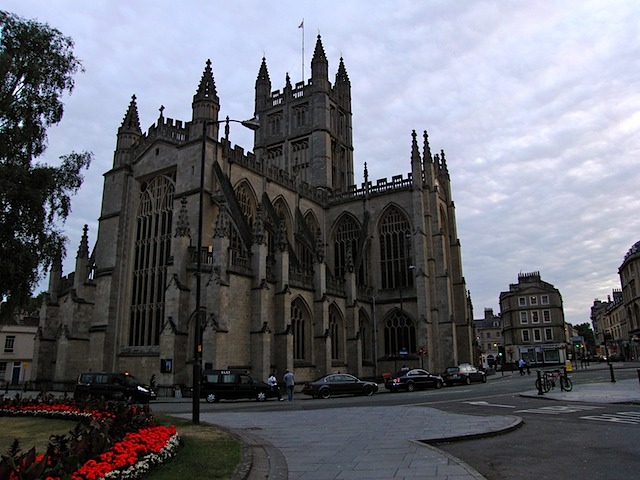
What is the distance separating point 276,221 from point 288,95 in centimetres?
2341

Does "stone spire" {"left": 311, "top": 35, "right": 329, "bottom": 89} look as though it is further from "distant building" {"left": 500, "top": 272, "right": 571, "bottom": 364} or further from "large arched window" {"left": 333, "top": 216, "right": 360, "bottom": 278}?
"distant building" {"left": 500, "top": 272, "right": 571, "bottom": 364}

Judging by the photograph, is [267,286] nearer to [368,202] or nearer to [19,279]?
[19,279]

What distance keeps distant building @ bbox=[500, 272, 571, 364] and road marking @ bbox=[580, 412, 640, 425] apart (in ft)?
216

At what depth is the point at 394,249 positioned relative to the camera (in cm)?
4441

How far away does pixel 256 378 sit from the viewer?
27766 mm

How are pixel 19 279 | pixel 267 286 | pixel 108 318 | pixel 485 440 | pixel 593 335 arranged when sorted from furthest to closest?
1. pixel 593 335
2. pixel 108 318
3. pixel 267 286
4. pixel 19 279
5. pixel 485 440

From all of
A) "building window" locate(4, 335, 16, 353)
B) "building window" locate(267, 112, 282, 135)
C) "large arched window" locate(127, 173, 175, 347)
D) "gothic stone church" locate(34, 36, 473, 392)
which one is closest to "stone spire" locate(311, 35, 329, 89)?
"building window" locate(267, 112, 282, 135)

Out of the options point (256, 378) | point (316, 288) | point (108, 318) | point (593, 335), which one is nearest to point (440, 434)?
point (256, 378)

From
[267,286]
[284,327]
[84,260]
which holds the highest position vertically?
[84,260]

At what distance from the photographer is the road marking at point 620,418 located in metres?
12.7

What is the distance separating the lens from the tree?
62.4 feet

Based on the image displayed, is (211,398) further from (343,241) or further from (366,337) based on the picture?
(343,241)

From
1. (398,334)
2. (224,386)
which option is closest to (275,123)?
(398,334)

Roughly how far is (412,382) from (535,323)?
5655 centimetres
